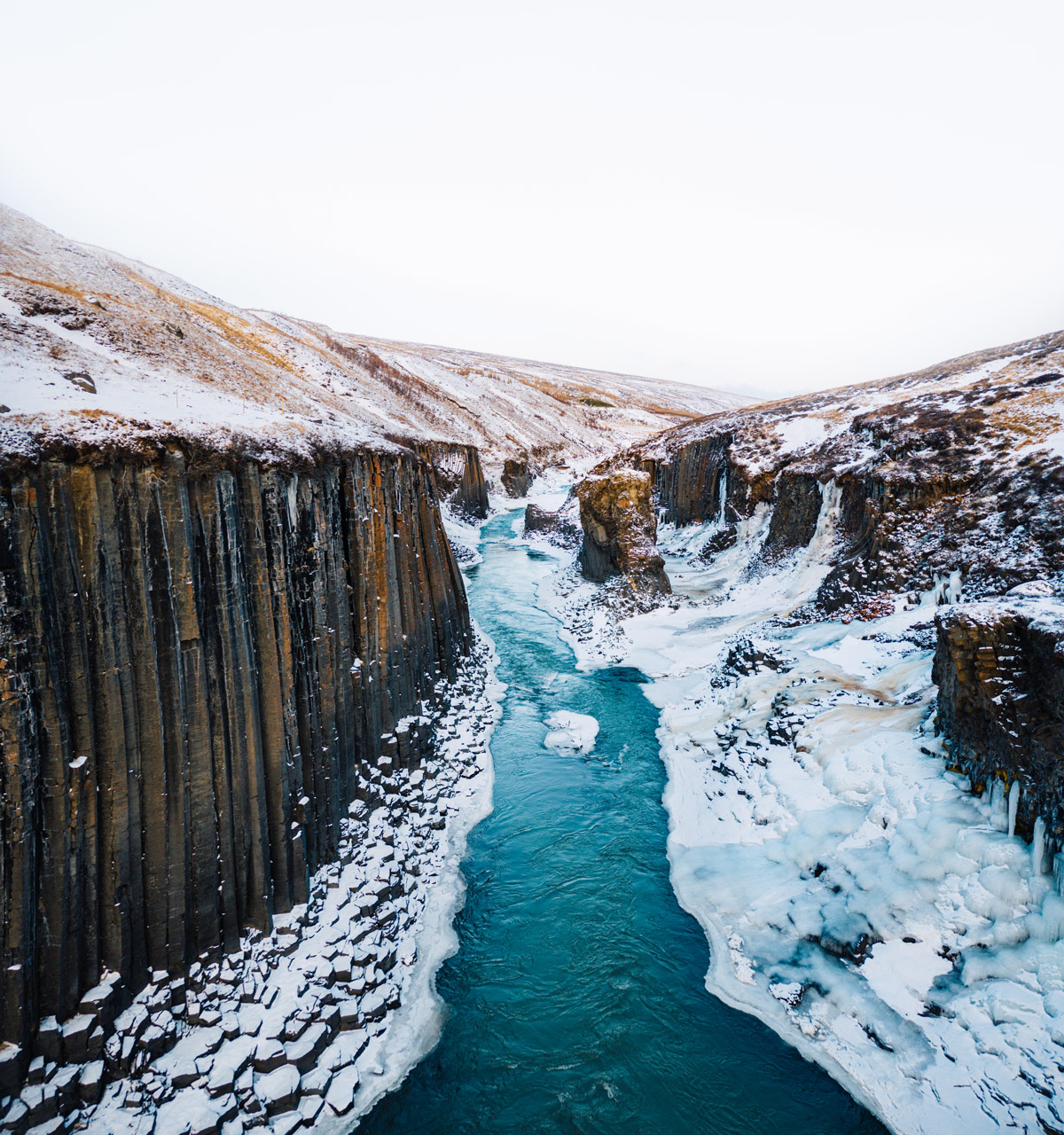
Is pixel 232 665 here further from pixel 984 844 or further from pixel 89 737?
pixel 984 844

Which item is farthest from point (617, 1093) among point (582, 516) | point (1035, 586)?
point (582, 516)

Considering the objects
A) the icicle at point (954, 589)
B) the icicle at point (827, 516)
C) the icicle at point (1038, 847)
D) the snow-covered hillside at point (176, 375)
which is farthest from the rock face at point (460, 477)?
the icicle at point (1038, 847)

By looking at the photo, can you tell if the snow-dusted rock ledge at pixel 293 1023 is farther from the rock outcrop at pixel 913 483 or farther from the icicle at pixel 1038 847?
the rock outcrop at pixel 913 483

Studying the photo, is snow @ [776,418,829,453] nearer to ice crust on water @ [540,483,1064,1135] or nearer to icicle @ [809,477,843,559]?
icicle @ [809,477,843,559]

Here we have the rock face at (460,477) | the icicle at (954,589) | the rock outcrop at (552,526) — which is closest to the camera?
the icicle at (954,589)

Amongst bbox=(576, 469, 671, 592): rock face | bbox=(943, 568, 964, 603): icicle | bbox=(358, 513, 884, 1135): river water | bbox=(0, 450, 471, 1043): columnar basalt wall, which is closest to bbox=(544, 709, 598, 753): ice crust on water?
bbox=(358, 513, 884, 1135): river water

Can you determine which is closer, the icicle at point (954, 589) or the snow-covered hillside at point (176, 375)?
the snow-covered hillside at point (176, 375)

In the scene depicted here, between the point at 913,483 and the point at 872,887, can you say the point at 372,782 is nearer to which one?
the point at 872,887
